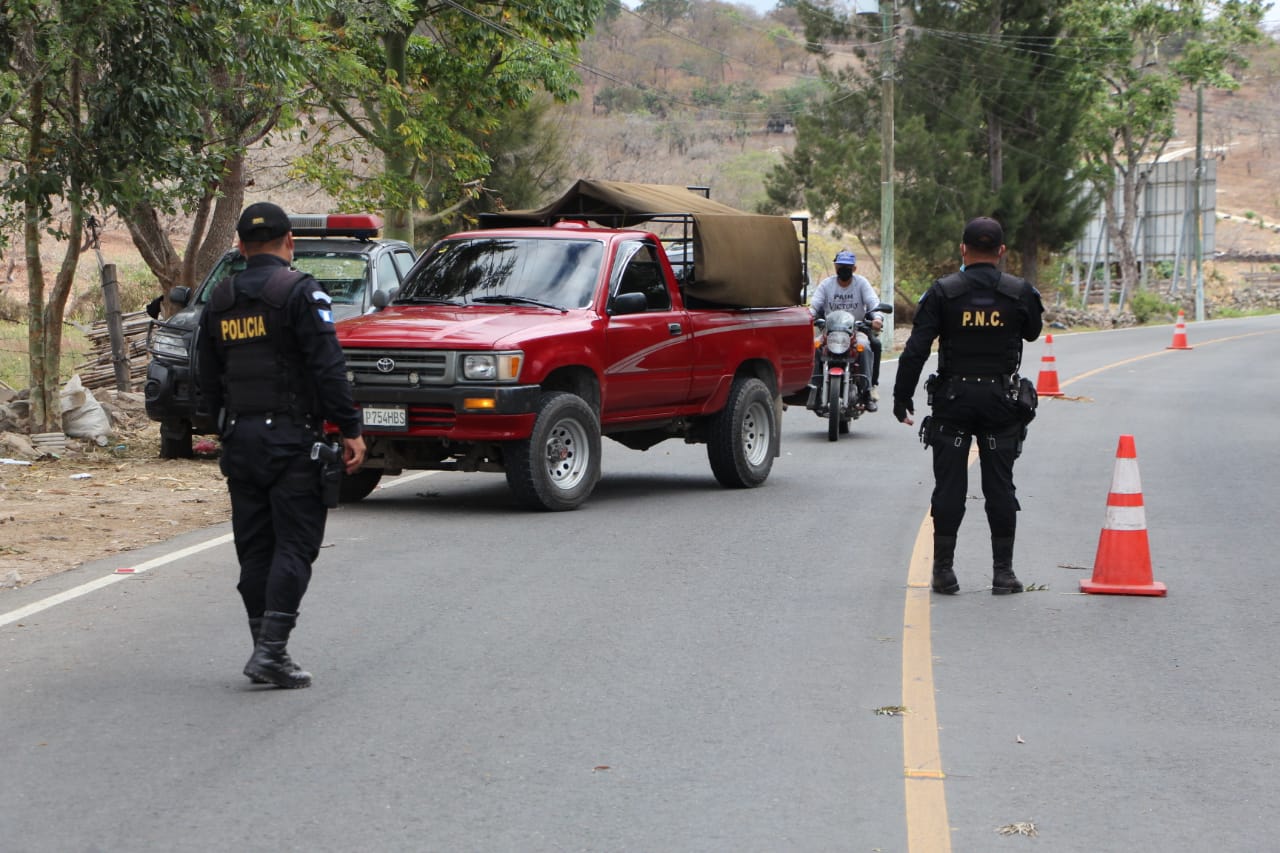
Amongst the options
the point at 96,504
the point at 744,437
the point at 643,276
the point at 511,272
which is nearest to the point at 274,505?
the point at 511,272

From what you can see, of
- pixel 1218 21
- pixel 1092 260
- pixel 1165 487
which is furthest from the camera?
pixel 1092 260

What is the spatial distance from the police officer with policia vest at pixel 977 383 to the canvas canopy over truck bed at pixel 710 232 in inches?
182

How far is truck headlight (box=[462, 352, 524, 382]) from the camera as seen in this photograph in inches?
441

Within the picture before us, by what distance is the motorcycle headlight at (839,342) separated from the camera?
1742cm

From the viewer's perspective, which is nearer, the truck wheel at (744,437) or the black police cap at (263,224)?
the black police cap at (263,224)

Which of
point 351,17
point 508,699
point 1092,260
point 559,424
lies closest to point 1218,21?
point 1092,260

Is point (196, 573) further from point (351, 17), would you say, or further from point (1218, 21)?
point (1218, 21)

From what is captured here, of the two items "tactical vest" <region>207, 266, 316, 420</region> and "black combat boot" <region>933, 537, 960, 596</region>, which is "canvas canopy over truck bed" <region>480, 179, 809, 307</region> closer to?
"black combat boot" <region>933, 537, 960, 596</region>

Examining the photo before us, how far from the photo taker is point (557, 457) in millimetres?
11852

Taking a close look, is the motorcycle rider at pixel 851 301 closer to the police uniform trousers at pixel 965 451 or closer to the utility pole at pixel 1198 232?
the police uniform trousers at pixel 965 451

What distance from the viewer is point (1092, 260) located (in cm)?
6431

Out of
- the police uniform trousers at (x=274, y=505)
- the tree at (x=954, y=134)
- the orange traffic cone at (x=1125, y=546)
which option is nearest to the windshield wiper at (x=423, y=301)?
the orange traffic cone at (x=1125, y=546)

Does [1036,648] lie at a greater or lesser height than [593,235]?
lesser

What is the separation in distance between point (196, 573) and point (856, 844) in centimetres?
545
